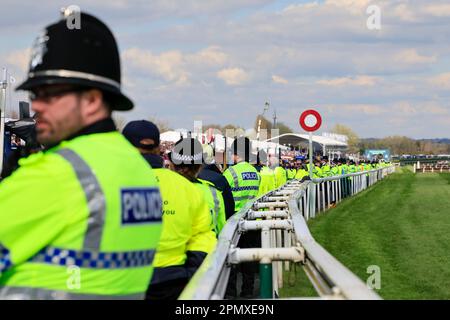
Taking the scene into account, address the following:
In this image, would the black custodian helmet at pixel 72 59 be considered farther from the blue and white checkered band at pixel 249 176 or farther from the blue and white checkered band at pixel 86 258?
the blue and white checkered band at pixel 249 176

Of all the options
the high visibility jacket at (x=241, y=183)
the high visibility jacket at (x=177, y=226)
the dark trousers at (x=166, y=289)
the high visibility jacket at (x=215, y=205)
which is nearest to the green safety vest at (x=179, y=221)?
the high visibility jacket at (x=177, y=226)

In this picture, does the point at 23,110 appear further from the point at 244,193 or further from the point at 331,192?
the point at 331,192

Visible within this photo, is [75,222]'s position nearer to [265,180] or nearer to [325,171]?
[265,180]

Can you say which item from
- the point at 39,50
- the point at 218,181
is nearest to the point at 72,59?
the point at 39,50

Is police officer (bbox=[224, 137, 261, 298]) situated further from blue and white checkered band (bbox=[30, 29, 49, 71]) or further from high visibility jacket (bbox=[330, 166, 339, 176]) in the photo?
high visibility jacket (bbox=[330, 166, 339, 176])

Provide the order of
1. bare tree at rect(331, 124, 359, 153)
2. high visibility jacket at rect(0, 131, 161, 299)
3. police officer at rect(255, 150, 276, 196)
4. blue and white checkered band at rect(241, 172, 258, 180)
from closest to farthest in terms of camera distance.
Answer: high visibility jacket at rect(0, 131, 161, 299) → blue and white checkered band at rect(241, 172, 258, 180) → police officer at rect(255, 150, 276, 196) → bare tree at rect(331, 124, 359, 153)

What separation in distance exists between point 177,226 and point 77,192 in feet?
7.36

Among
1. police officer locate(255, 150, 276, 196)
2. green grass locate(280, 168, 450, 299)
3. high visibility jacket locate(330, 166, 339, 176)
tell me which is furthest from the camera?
high visibility jacket locate(330, 166, 339, 176)

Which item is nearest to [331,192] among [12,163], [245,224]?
[245,224]

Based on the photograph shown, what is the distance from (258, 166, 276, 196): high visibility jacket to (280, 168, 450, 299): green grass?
1458 millimetres

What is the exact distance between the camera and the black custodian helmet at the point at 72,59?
2479 millimetres

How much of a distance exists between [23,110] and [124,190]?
10085 millimetres

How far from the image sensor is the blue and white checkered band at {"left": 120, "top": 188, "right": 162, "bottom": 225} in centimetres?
247

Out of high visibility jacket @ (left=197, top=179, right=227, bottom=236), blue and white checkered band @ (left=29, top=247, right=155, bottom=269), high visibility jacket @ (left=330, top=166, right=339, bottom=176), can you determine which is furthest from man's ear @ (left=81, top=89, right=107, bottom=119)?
high visibility jacket @ (left=330, top=166, right=339, bottom=176)
